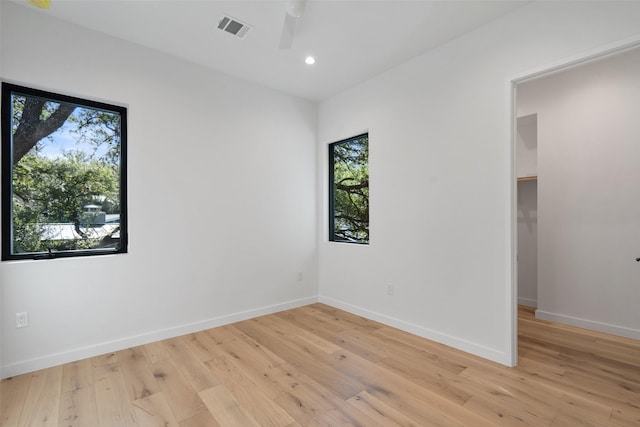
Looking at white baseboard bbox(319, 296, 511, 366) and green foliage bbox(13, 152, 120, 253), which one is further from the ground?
green foliage bbox(13, 152, 120, 253)

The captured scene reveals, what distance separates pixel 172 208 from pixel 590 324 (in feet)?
14.8

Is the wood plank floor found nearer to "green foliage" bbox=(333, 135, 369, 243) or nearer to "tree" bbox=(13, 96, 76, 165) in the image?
"green foliage" bbox=(333, 135, 369, 243)

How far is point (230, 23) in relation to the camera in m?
2.58

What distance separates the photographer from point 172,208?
309 cm

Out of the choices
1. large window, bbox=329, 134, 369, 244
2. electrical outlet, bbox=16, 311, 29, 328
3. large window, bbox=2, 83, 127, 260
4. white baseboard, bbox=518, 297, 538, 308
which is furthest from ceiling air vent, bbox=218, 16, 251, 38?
white baseboard, bbox=518, 297, 538, 308

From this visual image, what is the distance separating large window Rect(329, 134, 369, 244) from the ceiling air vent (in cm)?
183

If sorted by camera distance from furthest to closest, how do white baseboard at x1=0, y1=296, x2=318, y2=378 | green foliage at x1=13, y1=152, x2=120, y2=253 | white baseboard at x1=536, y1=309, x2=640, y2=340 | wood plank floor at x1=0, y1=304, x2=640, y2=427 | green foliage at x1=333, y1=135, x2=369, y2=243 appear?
green foliage at x1=333, y1=135, x2=369, y2=243
white baseboard at x1=536, y1=309, x2=640, y2=340
green foliage at x1=13, y1=152, x2=120, y2=253
white baseboard at x1=0, y1=296, x2=318, y2=378
wood plank floor at x1=0, y1=304, x2=640, y2=427

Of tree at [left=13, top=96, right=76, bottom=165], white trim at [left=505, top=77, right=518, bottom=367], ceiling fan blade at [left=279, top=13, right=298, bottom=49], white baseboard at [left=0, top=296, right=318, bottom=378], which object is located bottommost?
white baseboard at [left=0, top=296, right=318, bottom=378]

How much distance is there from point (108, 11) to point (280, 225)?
8.68 feet

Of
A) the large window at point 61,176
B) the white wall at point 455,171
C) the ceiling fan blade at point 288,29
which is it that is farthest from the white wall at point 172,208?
the ceiling fan blade at point 288,29

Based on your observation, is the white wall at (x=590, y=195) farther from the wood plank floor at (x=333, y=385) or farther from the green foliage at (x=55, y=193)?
the green foliage at (x=55, y=193)

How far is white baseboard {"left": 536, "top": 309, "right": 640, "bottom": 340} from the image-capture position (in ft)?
9.61

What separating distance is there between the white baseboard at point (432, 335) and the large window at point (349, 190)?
34.1 inches

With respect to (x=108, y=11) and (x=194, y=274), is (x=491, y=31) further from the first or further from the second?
(x=194, y=274)
